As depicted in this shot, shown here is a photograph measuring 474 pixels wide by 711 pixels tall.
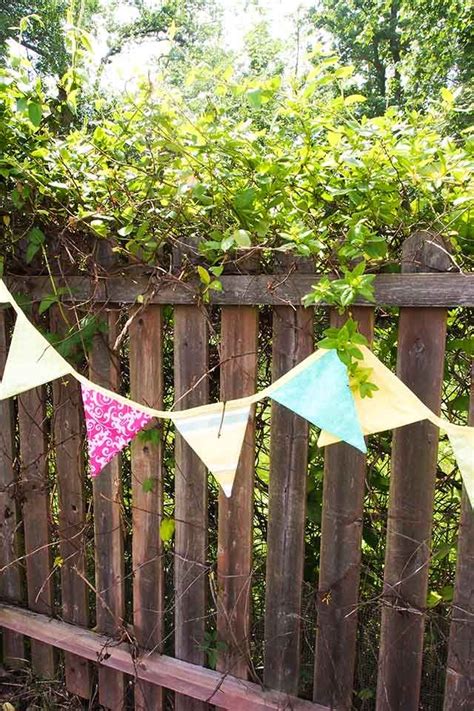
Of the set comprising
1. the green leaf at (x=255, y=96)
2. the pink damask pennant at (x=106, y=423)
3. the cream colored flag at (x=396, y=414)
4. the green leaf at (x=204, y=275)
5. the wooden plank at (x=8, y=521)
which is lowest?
the wooden plank at (x=8, y=521)

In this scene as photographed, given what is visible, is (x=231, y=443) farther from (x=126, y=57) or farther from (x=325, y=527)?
(x=126, y=57)

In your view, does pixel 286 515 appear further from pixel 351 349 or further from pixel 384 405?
pixel 351 349

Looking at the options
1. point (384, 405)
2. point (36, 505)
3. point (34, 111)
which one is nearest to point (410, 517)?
point (384, 405)

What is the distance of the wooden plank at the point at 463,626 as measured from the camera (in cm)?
155

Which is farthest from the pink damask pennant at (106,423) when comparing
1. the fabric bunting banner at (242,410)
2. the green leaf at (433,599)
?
the green leaf at (433,599)

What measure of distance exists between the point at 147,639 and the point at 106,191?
1.69m

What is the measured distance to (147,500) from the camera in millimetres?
2014

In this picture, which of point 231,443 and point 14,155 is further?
point 14,155

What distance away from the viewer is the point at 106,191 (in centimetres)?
181

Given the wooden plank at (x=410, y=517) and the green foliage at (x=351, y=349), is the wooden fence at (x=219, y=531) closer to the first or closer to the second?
the wooden plank at (x=410, y=517)

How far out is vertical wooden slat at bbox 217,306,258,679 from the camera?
5.82 ft

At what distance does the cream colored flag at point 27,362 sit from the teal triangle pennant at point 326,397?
730 millimetres

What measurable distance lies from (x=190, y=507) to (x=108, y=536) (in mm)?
420

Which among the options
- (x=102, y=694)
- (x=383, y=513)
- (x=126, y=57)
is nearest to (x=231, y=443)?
(x=383, y=513)
